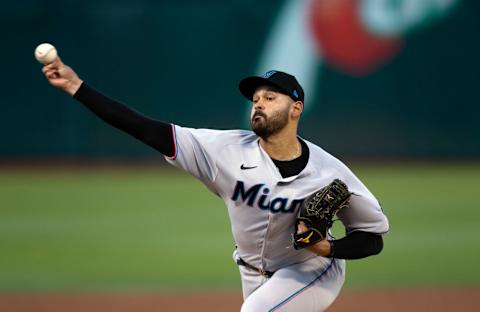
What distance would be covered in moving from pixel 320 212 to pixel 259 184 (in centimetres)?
42

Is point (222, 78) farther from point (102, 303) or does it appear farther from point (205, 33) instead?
point (102, 303)

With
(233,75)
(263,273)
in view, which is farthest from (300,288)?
(233,75)

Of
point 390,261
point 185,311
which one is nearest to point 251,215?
point 185,311

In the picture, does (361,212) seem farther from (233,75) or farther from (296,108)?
(233,75)

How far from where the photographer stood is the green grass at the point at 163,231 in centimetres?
868

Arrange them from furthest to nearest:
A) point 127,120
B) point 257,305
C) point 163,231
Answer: point 163,231, point 257,305, point 127,120

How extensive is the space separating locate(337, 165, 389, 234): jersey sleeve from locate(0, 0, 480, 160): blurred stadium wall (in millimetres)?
11840

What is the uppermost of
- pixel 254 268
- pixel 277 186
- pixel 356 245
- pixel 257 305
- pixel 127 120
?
pixel 127 120

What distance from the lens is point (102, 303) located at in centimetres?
751

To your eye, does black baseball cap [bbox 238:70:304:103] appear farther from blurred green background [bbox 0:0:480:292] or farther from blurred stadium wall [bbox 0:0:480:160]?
blurred stadium wall [bbox 0:0:480:160]

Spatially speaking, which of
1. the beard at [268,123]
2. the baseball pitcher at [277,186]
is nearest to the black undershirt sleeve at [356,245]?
the baseball pitcher at [277,186]

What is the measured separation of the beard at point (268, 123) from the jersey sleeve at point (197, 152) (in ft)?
0.81

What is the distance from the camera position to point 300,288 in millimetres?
4770

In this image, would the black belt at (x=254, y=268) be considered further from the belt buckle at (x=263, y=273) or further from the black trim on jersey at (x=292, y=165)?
the black trim on jersey at (x=292, y=165)
